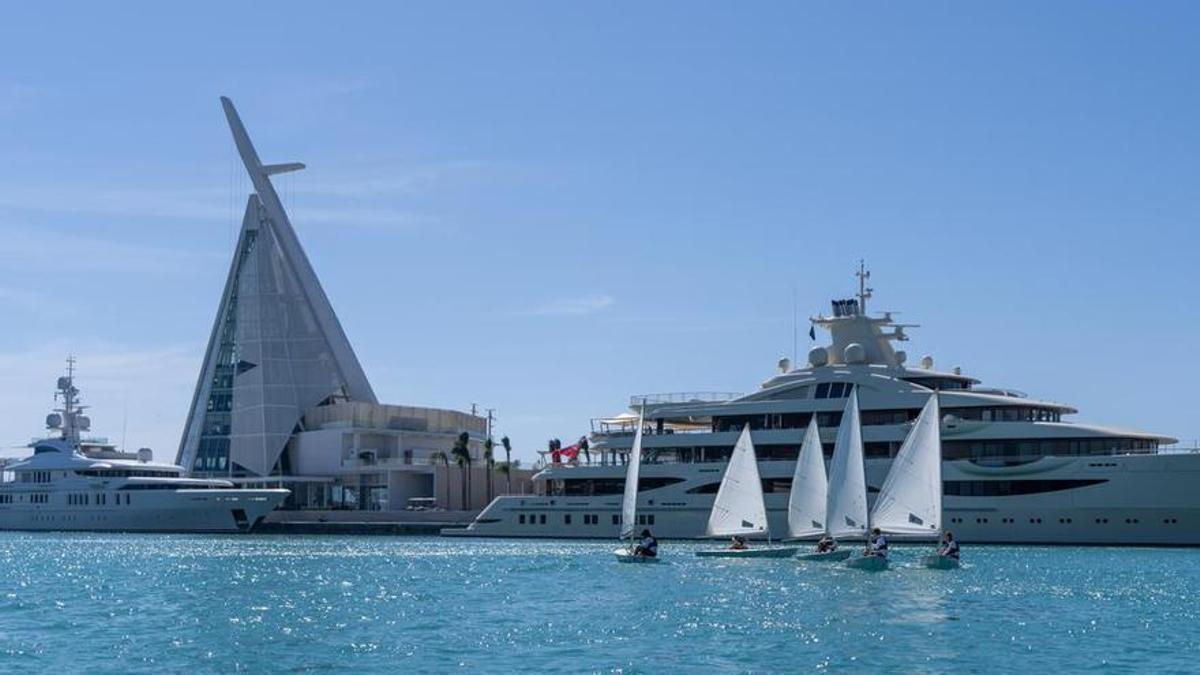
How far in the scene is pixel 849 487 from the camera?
53906 mm

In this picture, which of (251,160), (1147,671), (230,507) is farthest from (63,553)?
(1147,671)

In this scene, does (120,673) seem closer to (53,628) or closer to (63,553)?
(53,628)

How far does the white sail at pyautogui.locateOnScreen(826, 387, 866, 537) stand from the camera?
53625 mm

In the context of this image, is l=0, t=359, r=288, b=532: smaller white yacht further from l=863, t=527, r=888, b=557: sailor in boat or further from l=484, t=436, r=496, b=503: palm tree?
l=863, t=527, r=888, b=557: sailor in boat

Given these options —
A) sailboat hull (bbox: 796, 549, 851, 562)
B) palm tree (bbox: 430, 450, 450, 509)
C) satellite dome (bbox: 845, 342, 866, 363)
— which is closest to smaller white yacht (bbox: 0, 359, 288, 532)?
palm tree (bbox: 430, 450, 450, 509)

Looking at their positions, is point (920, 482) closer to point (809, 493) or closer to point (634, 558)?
point (809, 493)

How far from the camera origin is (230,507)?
291 feet

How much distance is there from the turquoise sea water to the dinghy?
163 centimetres

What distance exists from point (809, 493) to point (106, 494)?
47.9 meters

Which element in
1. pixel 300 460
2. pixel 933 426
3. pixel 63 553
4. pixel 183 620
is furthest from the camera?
pixel 300 460

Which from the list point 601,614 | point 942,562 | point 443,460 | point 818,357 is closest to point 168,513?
point 443,460

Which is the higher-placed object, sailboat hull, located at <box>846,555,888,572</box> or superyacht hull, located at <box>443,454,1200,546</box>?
superyacht hull, located at <box>443,454,1200,546</box>

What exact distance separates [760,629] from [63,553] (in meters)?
42.1

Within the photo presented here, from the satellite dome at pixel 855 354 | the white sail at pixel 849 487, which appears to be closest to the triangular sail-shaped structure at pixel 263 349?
the satellite dome at pixel 855 354
